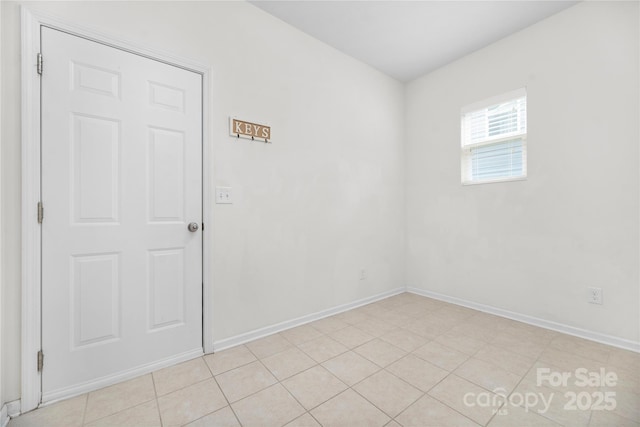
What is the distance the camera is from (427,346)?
2152 millimetres

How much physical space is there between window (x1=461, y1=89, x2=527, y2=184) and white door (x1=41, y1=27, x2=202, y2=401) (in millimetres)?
2856

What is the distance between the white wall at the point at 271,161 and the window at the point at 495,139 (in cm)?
96

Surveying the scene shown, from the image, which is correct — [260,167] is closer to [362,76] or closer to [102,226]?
[102,226]

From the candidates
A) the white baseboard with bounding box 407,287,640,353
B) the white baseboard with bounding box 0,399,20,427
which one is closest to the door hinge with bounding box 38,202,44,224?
the white baseboard with bounding box 0,399,20,427

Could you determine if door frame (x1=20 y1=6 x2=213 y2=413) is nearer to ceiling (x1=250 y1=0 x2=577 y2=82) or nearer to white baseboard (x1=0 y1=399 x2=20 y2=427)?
white baseboard (x1=0 y1=399 x2=20 y2=427)

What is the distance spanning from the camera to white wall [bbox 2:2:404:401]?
1.46m

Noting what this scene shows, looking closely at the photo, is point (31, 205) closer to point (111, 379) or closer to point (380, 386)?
point (111, 379)

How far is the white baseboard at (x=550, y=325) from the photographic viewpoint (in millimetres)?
2111

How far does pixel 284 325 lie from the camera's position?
249 centimetres

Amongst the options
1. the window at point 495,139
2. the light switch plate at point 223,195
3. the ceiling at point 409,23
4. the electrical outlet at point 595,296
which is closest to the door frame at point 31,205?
the light switch plate at point 223,195

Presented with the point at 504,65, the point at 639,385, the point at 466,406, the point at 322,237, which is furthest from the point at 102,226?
the point at 504,65

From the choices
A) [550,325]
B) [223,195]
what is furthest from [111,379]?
[550,325]

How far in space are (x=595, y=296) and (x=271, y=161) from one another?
300 cm

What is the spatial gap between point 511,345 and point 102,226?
310cm
